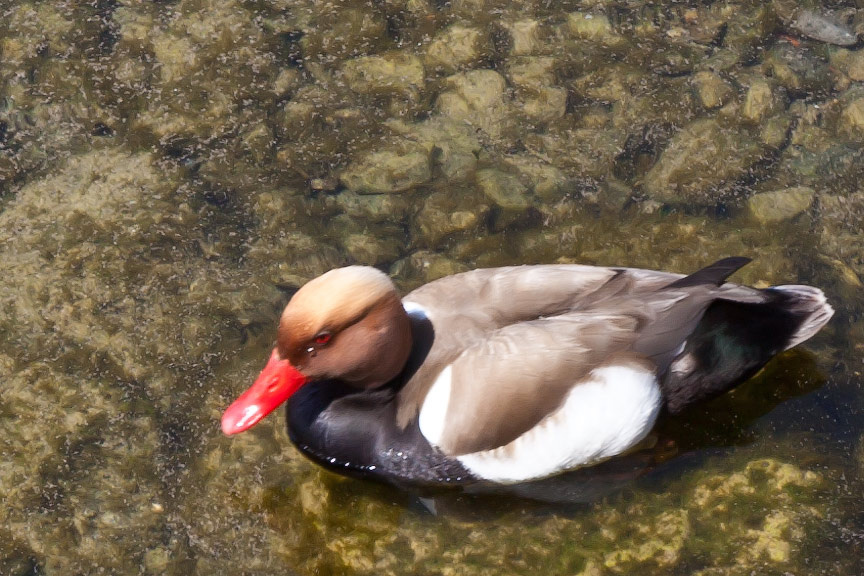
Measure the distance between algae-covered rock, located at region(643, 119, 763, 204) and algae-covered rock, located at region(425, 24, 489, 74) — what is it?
137 cm

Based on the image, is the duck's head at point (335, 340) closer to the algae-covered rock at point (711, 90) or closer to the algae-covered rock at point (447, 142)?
the algae-covered rock at point (447, 142)

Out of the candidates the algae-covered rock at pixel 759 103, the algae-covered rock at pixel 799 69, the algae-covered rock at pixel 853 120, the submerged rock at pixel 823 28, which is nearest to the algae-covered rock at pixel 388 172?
the algae-covered rock at pixel 759 103

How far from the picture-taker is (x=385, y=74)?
5.82m

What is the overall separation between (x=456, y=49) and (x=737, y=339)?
279 cm

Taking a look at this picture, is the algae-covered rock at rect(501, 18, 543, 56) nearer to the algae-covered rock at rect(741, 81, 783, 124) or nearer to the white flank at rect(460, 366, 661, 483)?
the algae-covered rock at rect(741, 81, 783, 124)

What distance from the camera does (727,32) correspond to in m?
6.01

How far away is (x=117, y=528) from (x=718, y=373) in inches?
106

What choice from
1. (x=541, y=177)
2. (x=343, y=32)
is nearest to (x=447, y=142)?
Result: (x=541, y=177)

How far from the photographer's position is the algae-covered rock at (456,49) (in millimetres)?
5887

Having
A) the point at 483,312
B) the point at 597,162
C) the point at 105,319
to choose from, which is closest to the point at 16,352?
the point at 105,319

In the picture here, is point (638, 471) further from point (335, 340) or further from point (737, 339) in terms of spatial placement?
point (335, 340)

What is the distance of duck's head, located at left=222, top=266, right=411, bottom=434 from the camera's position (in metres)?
3.69

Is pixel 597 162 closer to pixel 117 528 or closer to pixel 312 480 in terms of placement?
pixel 312 480

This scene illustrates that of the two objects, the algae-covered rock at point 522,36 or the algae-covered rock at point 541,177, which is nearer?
the algae-covered rock at point 541,177
